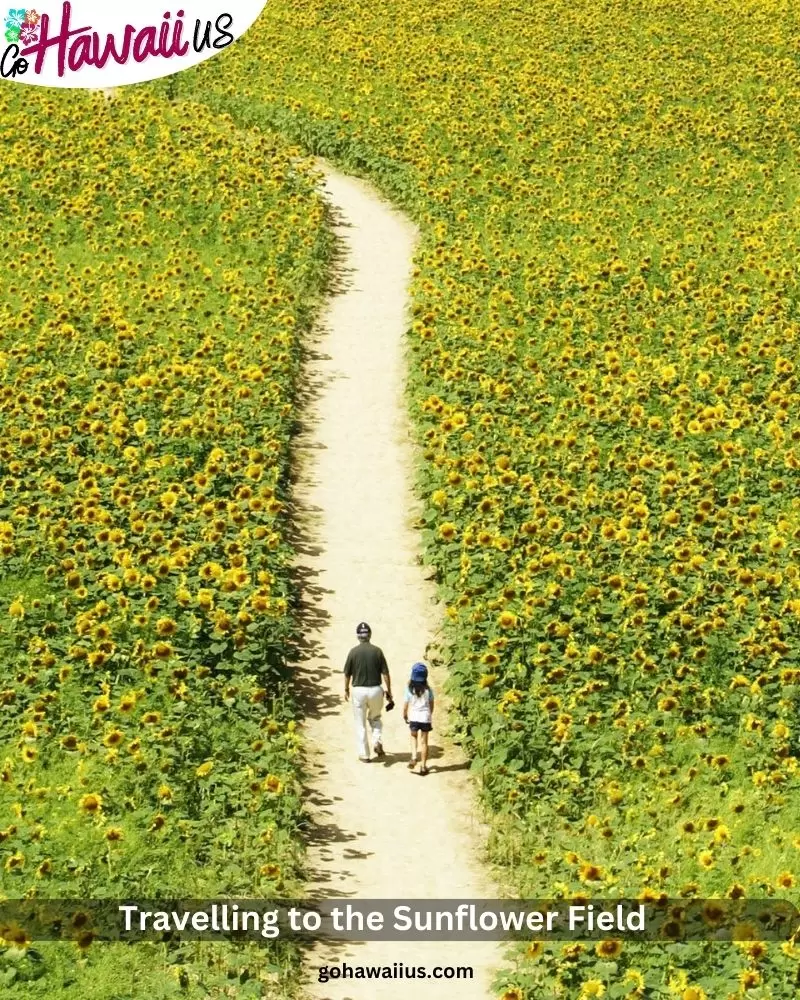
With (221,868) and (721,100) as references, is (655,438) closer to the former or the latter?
(221,868)

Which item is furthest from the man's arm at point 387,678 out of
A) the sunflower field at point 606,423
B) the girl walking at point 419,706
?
the sunflower field at point 606,423

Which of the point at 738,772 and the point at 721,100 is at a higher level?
the point at 721,100

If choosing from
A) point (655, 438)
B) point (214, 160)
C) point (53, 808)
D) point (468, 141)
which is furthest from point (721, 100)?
point (53, 808)

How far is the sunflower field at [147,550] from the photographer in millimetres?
15031

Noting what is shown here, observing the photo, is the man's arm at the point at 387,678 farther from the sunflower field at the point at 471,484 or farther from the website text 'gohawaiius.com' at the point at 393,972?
the website text 'gohawaiius.com' at the point at 393,972

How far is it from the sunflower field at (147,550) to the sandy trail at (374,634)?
0.53m

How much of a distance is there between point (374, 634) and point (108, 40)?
25.7 metres

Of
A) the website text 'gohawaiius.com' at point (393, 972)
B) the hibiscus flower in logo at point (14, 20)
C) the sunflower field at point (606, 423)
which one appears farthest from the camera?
the hibiscus flower in logo at point (14, 20)

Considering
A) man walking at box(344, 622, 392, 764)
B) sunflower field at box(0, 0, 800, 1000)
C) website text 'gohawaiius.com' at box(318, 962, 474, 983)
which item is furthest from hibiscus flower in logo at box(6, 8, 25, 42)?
website text 'gohawaiius.com' at box(318, 962, 474, 983)

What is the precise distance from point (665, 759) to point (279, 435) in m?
9.29

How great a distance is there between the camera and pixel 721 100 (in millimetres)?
42500

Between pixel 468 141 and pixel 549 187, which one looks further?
pixel 468 141

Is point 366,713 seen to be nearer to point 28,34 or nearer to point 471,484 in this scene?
point 471,484

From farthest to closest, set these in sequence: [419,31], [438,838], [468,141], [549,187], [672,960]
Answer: [419,31]
[468,141]
[549,187]
[438,838]
[672,960]
